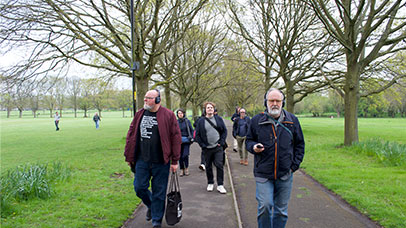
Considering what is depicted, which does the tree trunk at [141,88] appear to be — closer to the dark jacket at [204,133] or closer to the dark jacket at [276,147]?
the dark jacket at [204,133]

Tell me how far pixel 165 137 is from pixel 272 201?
169 cm

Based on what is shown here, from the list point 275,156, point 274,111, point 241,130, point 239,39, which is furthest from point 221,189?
point 239,39

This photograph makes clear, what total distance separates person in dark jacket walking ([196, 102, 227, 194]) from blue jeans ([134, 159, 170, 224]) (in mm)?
2049

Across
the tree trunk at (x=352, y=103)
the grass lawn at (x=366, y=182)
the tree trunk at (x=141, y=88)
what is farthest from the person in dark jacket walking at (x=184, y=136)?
the tree trunk at (x=352, y=103)

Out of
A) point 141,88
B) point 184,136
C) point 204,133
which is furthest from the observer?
point 141,88

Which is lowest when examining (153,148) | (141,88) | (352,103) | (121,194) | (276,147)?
(121,194)

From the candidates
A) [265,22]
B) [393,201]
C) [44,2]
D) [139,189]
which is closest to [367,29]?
[265,22]

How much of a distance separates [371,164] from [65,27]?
40.9 feet

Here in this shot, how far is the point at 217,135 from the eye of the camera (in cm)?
602

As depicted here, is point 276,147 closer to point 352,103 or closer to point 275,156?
point 275,156

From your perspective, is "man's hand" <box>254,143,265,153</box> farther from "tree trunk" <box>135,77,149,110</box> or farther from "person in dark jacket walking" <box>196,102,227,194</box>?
"tree trunk" <box>135,77,149,110</box>

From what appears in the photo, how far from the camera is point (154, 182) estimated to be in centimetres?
396

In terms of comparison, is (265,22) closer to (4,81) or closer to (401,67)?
(401,67)

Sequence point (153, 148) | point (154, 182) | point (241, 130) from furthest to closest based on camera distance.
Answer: point (241, 130) → point (154, 182) → point (153, 148)
